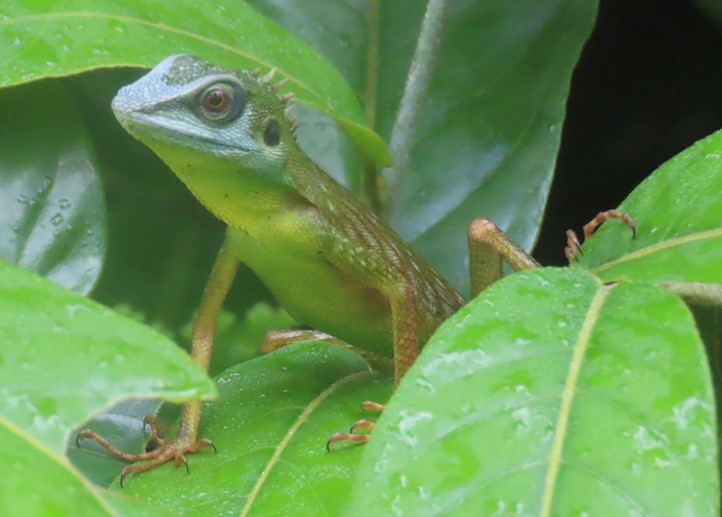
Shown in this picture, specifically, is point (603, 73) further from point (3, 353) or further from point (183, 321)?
point (3, 353)

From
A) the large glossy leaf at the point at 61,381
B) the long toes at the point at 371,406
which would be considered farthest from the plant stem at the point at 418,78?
the large glossy leaf at the point at 61,381

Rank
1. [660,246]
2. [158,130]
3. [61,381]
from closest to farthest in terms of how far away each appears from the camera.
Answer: [61,381]
[660,246]
[158,130]

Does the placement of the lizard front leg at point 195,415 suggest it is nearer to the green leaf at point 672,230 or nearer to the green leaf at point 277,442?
Result: the green leaf at point 277,442

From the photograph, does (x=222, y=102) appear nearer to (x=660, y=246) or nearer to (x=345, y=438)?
(x=345, y=438)

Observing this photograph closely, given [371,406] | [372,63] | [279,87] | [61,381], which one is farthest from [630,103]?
[61,381]

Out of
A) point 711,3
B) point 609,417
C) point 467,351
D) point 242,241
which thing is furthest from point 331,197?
point 711,3
